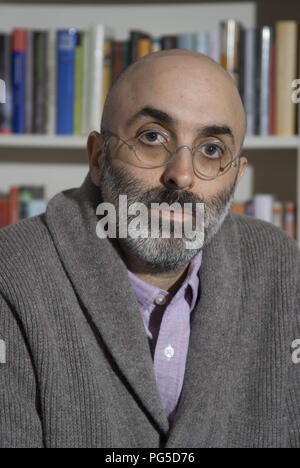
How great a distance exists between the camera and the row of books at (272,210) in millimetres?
1574

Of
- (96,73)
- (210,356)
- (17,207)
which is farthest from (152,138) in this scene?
(17,207)

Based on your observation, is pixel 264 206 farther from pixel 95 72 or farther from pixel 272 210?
pixel 95 72

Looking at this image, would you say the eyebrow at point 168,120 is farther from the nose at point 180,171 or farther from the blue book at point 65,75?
the blue book at point 65,75

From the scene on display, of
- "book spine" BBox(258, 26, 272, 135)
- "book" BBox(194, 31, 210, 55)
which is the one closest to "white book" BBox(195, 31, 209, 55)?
"book" BBox(194, 31, 210, 55)

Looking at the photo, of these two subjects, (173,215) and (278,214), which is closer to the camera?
(173,215)

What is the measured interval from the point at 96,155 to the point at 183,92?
0.21 metres

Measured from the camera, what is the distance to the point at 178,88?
2.93ft

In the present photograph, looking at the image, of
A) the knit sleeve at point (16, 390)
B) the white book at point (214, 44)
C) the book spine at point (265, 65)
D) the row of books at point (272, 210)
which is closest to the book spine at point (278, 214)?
the row of books at point (272, 210)

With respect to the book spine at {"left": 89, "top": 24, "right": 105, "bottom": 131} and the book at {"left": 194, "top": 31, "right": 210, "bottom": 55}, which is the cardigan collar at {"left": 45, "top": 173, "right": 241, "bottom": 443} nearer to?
the book spine at {"left": 89, "top": 24, "right": 105, "bottom": 131}

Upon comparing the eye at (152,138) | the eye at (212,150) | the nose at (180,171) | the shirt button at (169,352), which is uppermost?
the eye at (152,138)

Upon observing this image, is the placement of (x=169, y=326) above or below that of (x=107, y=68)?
below

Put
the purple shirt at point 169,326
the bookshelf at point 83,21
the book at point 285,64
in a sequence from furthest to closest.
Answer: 1. the bookshelf at point 83,21
2. the book at point 285,64
3. the purple shirt at point 169,326

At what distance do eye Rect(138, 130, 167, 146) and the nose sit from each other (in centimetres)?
3

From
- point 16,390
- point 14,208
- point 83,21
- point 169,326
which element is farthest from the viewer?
point 83,21
